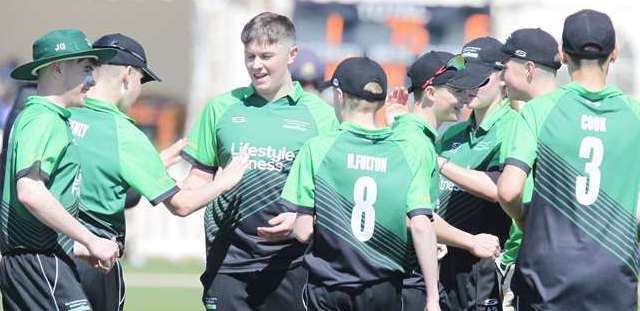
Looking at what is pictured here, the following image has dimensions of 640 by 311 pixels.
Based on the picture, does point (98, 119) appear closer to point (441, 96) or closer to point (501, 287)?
A: point (441, 96)

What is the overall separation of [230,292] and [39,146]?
1.93m

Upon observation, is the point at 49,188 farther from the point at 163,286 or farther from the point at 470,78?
the point at 163,286

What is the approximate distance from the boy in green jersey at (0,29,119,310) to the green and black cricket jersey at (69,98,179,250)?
0.33 m

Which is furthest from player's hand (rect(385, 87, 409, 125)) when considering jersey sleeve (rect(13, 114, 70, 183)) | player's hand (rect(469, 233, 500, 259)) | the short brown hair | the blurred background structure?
the blurred background structure

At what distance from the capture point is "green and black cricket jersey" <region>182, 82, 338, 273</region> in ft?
29.7

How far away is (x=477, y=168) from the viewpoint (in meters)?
8.95

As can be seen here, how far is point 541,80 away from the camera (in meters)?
8.26

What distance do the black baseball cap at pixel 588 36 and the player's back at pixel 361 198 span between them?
1.06m

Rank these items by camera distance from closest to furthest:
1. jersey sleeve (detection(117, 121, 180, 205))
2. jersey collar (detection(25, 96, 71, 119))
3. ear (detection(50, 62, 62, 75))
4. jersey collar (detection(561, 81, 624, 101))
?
jersey collar (detection(561, 81, 624, 101))
jersey collar (detection(25, 96, 71, 119))
ear (detection(50, 62, 62, 75))
jersey sleeve (detection(117, 121, 180, 205))

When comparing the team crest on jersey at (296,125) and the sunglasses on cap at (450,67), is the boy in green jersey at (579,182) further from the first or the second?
the team crest on jersey at (296,125)

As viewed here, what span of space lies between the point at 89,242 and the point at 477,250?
7.10 feet

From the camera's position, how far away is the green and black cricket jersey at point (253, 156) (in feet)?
29.7

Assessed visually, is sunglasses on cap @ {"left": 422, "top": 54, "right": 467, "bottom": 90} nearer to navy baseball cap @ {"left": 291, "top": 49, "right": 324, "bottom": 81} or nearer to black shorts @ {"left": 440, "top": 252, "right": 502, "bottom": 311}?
black shorts @ {"left": 440, "top": 252, "right": 502, "bottom": 311}

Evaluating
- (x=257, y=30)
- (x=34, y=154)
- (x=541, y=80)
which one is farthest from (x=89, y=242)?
(x=541, y=80)
